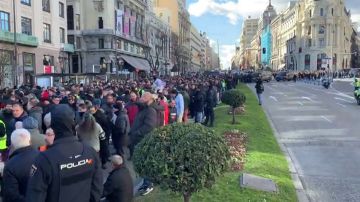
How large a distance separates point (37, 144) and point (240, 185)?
3890mm

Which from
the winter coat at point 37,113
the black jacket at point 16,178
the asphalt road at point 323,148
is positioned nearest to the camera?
the black jacket at point 16,178

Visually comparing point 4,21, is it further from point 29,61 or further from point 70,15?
point 70,15

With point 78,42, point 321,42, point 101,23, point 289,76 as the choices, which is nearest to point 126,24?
point 101,23

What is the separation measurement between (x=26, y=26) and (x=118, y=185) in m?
41.2

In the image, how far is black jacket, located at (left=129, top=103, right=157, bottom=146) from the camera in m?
7.99

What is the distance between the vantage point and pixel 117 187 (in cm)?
521

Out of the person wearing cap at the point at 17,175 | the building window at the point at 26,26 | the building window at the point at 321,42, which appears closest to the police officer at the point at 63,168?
the person wearing cap at the point at 17,175

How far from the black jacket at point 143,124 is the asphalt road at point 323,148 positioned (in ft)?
10.8

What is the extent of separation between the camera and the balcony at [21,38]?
37.0 metres

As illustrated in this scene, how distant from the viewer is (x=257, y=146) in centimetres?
1299

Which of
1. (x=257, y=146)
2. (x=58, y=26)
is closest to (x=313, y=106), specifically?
(x=257, y=146)

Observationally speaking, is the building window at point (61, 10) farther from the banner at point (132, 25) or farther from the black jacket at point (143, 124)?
the black jacket at point (143, 124)

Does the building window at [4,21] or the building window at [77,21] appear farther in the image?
the building window at [77,21]

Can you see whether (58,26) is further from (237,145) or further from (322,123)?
(237,145)
